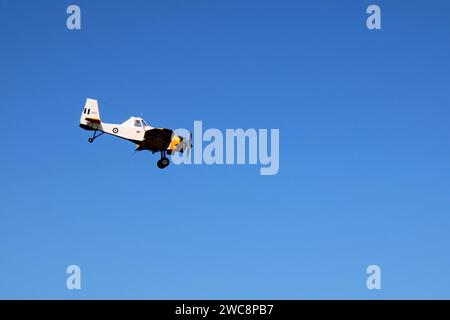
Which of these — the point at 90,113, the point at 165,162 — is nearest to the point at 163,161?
the point at 165,162

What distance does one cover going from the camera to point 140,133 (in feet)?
276

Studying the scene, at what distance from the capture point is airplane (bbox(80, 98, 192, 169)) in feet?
267

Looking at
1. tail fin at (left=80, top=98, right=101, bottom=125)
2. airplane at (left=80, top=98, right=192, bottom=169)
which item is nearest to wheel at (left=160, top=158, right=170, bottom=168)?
airplane at (left=80, top=98, right=192, bottom=169)

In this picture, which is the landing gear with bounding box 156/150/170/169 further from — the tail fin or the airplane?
the tail fin

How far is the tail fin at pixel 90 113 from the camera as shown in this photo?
266 feet

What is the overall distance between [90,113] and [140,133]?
5289mm

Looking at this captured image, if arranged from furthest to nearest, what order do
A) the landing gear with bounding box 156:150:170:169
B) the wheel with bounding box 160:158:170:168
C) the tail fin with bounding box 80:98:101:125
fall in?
the wheel with bounding box 160:158:170:168, the landing gear with bounding box 156:150:170:169, the tail fin with bounding box 80:98:101:125

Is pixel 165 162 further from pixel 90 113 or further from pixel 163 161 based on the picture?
pixel 90 113
